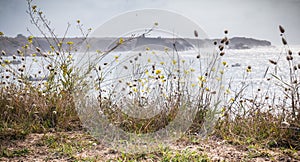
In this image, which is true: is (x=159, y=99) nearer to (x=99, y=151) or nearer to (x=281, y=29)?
(x=99, y=151)

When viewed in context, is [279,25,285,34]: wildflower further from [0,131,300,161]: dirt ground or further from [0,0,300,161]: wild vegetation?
[0,131,300,161]: dirt ground

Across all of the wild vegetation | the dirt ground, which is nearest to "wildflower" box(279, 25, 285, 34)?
the wild vegetation

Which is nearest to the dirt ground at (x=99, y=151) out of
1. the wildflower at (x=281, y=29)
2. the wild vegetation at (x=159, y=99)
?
the wild vegetation at (x=159, y=99)

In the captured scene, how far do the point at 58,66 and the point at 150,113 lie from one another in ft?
4.00

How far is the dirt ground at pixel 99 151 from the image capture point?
220 centimetres

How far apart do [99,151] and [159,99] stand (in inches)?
42.2

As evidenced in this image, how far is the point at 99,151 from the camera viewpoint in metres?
2.36

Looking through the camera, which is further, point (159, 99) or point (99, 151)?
point (159, 99)

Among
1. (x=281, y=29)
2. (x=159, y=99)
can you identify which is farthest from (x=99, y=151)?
(x=281, y=29)

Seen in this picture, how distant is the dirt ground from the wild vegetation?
0.06 metres

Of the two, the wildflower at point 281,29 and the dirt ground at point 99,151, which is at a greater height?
the wildflower at point 281,29

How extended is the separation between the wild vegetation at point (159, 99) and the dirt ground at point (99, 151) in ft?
0.18

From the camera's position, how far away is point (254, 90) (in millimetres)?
3607

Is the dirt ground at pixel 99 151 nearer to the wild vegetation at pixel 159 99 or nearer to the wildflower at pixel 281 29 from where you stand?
the wild vegetation at pixel 159 99
